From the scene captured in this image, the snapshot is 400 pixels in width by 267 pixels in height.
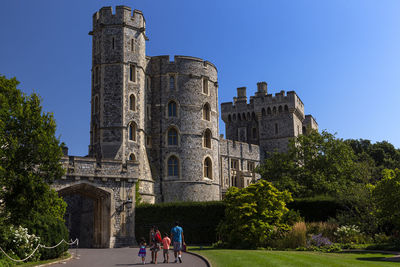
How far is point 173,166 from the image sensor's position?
39.1 meters

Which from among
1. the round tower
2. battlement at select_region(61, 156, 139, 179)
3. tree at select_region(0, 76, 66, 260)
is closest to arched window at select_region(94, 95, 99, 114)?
the round tower

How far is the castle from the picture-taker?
97.9 ft

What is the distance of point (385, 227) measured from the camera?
25.3m

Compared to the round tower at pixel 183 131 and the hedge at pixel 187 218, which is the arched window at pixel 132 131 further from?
the hedge at pixel 187 218

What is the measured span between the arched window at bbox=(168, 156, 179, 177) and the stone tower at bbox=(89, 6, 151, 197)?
257 cm

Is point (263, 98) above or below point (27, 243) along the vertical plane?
above

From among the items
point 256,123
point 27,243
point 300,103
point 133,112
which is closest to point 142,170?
point 133,112

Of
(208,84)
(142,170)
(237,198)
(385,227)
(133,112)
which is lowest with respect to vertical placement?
(385,227)

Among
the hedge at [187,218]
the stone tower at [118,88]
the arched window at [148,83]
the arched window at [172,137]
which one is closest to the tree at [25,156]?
the hedge at [187,218]

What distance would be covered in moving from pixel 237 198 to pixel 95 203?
10751 mm

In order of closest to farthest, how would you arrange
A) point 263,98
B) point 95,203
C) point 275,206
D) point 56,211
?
1. point 56,211
2. point 275,206
3. point 95,203
4. point 263,98

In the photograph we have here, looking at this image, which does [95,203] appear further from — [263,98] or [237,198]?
[263,98]

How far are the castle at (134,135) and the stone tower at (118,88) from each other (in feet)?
0.23

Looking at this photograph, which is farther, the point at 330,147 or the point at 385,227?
the point at 330,147
